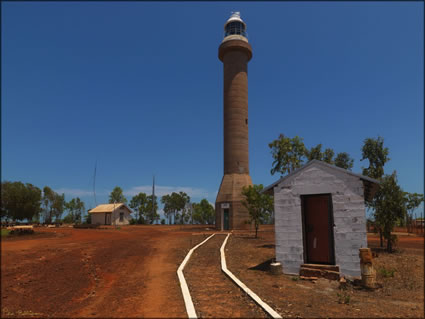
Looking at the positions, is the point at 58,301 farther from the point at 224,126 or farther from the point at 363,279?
the point at 224,126

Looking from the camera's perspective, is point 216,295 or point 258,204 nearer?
point 216,295

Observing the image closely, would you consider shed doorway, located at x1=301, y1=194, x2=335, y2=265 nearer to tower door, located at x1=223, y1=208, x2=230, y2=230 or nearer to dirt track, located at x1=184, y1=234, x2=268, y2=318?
dirt track, located at x1=184, y1=234, x2=268, y2=318

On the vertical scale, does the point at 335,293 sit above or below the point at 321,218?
below

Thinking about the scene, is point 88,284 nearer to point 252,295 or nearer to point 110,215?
point 252,295

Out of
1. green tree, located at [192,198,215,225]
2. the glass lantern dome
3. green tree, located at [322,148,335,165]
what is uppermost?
the glass lantern dome

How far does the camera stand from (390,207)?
1853 centimetres

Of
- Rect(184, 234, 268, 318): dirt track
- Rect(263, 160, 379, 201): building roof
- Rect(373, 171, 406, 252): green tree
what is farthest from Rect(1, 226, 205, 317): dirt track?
Rect(373, 171, 406, 252): green tree

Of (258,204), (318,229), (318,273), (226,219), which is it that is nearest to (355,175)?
(318,229)

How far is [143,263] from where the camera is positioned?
514 inches

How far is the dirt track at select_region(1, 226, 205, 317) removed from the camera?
715 cm

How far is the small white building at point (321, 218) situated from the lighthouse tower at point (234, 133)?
23146 mm

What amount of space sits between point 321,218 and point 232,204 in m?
23.9

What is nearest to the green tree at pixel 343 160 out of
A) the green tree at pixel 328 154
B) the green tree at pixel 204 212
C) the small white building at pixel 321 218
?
the green tree at pixel 328 154

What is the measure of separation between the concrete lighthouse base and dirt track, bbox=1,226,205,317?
2133cm
